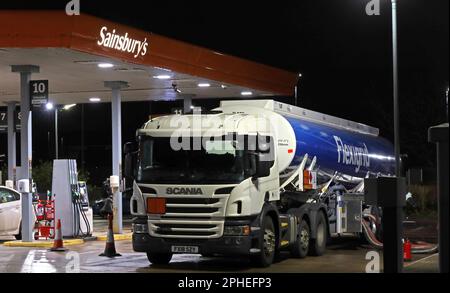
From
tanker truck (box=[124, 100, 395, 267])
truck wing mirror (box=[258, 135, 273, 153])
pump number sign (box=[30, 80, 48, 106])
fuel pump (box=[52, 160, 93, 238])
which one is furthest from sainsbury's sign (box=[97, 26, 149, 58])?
truck wing mirror (box=[258, 135, 273, 153])

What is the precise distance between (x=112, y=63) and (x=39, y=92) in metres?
2.07

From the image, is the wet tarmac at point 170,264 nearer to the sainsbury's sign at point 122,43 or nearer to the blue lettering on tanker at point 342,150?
the blue lettering on tanker at point 342,150

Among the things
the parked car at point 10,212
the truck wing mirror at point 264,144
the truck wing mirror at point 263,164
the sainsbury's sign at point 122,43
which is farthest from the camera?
the parked car at point 10,212

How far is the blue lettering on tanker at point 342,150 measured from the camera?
17.5 metres

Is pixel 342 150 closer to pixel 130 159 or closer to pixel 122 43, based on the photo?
pixel 122 43

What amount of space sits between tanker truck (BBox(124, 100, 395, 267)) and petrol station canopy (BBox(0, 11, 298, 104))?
11.6ft

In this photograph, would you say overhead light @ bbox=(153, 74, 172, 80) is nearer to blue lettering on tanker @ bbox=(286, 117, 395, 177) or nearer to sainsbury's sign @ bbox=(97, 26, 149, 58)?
sainsbury's sign @ bbox=(97, 26, 149, 58)

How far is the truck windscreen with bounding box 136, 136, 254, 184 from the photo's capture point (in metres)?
14.6

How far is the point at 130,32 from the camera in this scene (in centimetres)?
1944

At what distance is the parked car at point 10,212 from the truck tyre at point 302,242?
8399 mm

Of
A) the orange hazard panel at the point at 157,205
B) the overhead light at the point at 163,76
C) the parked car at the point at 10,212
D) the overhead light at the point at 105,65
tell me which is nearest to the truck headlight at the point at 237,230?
the orange hazard panel at the point at 157,205

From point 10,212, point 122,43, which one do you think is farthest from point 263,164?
point 10,212
